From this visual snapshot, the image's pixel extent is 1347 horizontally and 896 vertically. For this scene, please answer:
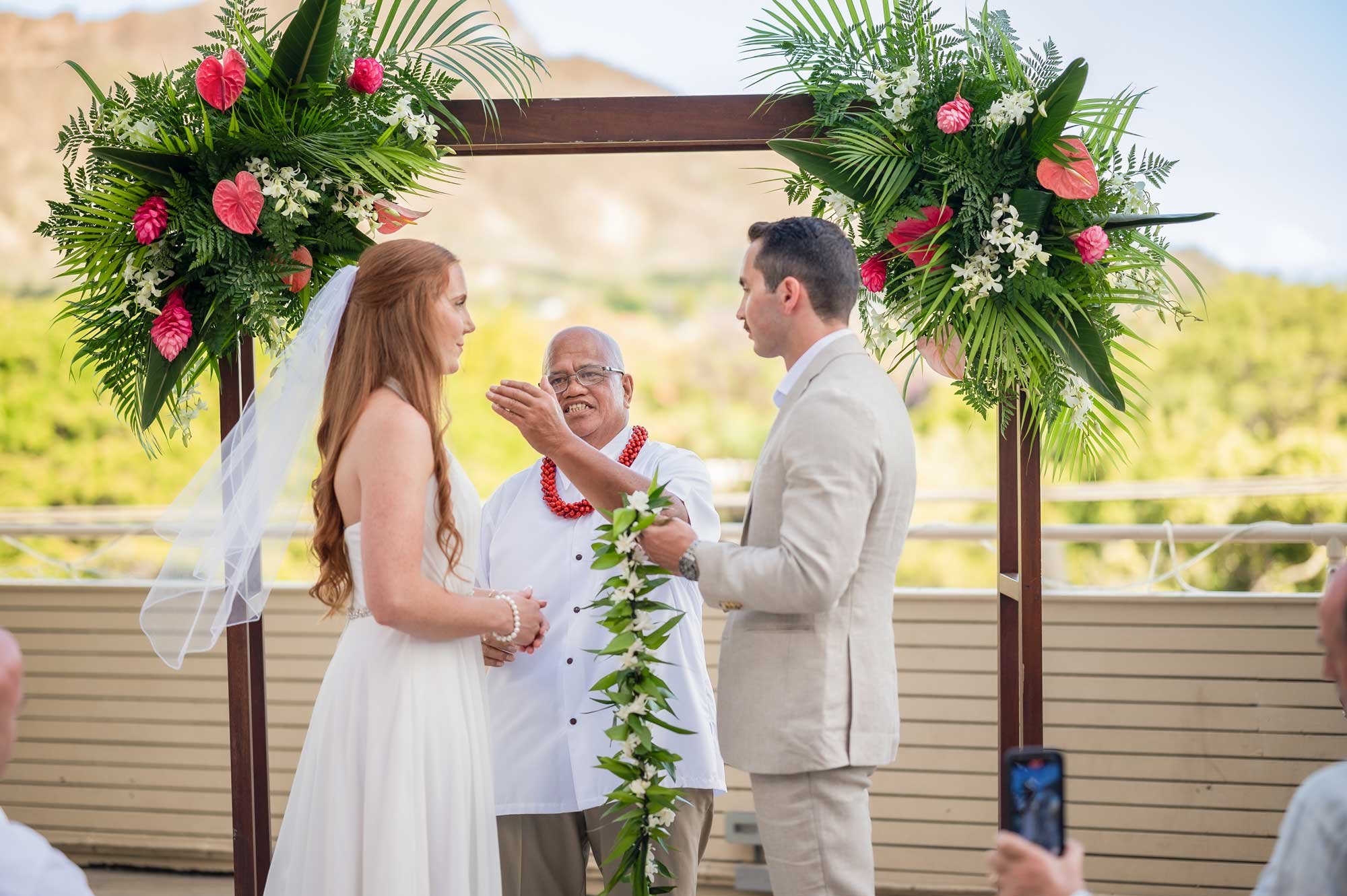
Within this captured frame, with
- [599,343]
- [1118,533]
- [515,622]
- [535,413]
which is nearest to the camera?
[515,622]

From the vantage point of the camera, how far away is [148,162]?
288 cm

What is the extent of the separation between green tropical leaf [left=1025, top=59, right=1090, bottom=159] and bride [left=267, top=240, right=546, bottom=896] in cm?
144

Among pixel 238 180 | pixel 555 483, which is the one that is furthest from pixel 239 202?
pixel 555 483

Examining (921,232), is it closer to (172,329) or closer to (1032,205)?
(1032,205)

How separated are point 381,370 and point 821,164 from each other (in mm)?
1239

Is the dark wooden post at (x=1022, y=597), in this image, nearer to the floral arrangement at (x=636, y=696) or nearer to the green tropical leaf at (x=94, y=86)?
the floral arrangement at (x=636, y=696)

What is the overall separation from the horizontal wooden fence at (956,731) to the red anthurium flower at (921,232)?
199cm

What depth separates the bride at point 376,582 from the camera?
2.32 m

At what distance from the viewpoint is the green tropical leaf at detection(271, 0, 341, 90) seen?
9.38ft

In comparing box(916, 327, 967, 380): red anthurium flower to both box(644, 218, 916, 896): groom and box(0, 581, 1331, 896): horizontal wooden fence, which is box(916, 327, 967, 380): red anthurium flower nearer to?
box(644, 218, 916, 896): groom

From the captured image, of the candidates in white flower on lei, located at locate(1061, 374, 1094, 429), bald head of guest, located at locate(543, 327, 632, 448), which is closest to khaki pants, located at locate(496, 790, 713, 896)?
bald head of guest, located at locate(543, 327, 632, 448)

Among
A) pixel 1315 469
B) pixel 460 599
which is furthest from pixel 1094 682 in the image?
pixel 1315 469

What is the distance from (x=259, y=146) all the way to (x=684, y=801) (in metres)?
1.90

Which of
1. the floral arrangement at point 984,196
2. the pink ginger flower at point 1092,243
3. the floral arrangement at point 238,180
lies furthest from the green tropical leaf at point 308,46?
the pink ginger flower at point 1092,243
